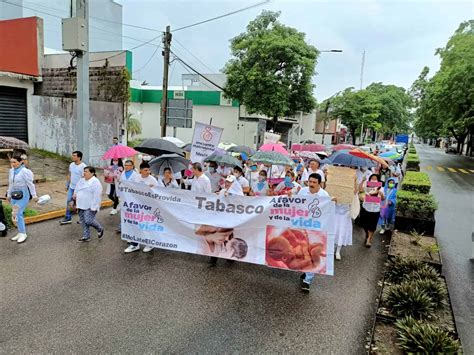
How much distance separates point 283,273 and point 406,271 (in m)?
1.92

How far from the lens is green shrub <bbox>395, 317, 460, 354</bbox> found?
3.44m

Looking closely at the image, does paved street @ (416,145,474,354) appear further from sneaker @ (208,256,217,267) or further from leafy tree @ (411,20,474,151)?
leafy tree @ (411,20,474,151)

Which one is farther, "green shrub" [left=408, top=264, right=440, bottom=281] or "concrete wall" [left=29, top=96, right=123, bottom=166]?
"concrete wall" [left=29, top=96, right=123, bottom=166]

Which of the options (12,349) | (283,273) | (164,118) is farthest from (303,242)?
(164,118)

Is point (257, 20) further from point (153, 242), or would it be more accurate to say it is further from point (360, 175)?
point (153, 242)

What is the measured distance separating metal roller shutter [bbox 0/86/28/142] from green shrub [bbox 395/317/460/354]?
17475 mm

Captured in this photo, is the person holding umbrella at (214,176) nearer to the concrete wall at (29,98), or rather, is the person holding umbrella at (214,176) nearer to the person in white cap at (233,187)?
the person in white cap at (233,187)

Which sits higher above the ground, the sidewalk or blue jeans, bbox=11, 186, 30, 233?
blue jeans, bbox=11, 186, 30, 233

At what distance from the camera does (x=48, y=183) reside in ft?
38.8

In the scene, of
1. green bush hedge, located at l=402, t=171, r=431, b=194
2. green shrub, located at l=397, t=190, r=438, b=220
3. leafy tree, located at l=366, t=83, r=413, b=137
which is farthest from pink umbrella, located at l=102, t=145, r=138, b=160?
leafy tree, located at l=366, t=83, r=413, b=137

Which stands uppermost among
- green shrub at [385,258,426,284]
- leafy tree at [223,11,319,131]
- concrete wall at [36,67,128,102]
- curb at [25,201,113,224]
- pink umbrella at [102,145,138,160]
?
leafy tree at [223,11,319,131]

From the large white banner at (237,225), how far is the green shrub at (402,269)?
1.13 m

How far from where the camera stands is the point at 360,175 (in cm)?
960

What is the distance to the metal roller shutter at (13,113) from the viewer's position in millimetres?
15680
